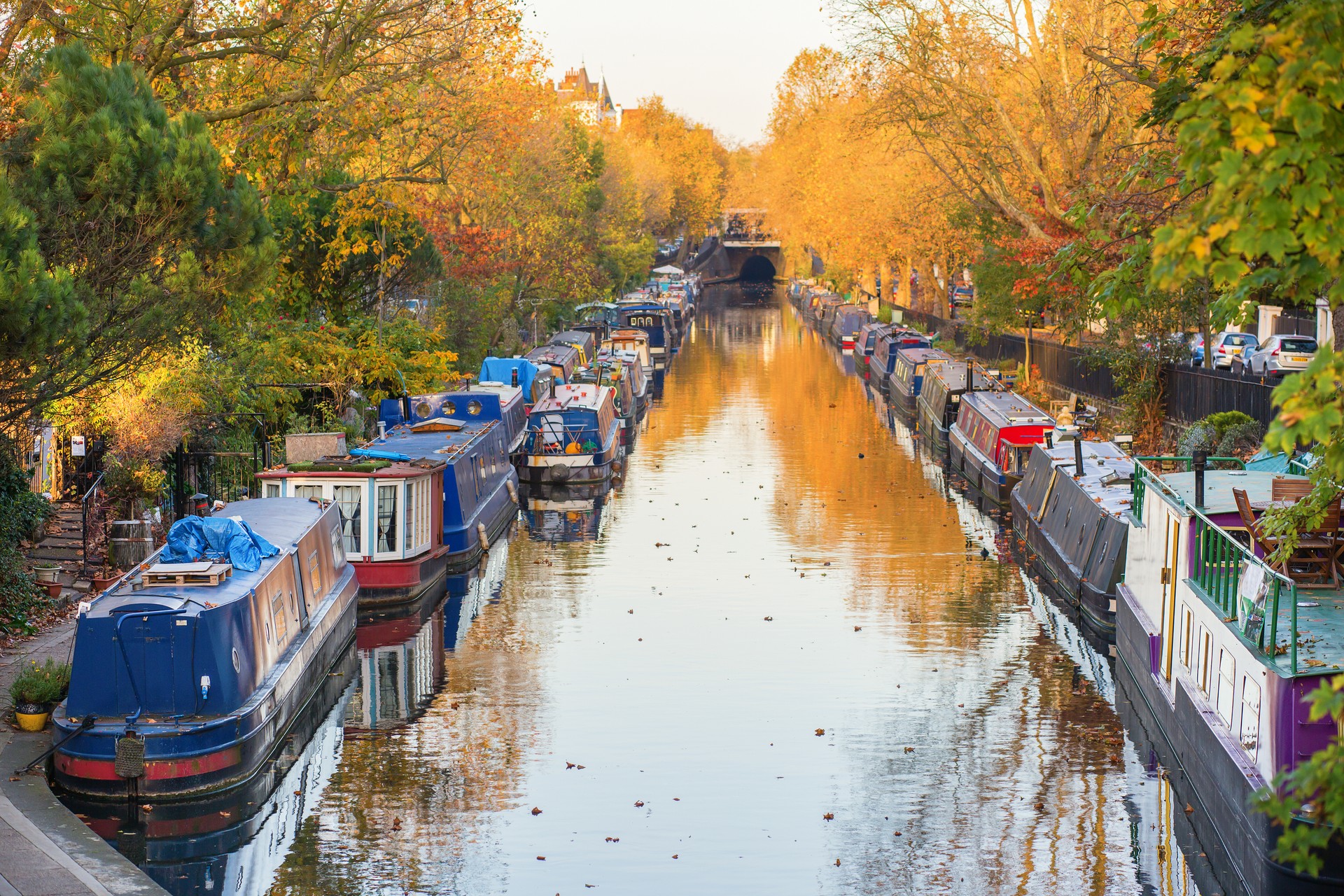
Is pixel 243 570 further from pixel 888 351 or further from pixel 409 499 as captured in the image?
pixel 888 351

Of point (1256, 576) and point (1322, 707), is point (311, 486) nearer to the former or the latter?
point (1256, 576)

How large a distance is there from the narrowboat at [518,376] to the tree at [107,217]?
27.6 metres

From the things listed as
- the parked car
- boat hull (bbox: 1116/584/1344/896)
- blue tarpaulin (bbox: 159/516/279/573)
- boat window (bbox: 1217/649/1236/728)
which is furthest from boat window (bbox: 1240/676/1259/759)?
the parked car

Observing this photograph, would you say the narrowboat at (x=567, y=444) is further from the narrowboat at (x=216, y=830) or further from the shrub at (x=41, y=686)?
the shrub at (x=41, y=686)

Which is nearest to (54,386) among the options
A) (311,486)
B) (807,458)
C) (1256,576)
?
(311,486)

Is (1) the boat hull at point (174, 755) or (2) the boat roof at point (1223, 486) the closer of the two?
(1) the boat hull at point (174, 755)

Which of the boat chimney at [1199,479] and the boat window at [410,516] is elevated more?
the boat chimney at [1199,479]

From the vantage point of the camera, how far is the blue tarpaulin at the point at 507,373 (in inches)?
1905

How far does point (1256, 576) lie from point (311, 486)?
1701 cm

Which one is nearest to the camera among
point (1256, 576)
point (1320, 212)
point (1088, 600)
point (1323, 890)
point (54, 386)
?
point (1320, 212)

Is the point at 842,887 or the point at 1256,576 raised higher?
the point at 1256,576

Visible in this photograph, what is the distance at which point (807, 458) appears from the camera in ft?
160

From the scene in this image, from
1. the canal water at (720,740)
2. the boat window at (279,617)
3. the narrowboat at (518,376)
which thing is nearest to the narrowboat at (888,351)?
the narrowboat at (518,376)

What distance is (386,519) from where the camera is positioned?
90.7 feet
